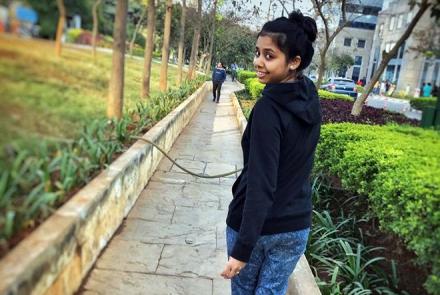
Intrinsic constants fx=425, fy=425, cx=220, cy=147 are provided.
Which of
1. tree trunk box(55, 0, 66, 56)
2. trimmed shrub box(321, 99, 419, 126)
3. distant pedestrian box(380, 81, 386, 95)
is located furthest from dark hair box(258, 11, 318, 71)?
distant pedestrian box(380, 81, 386, 95)

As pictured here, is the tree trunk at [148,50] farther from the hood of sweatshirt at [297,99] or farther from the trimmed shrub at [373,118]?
the hood of sweatshirt at [297,99]

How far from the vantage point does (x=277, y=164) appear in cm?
171

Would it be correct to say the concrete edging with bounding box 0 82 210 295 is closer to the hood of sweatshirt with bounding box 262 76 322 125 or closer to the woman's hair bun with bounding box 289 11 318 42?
the hood of sweatshirt with bounding box 262 76 322 125

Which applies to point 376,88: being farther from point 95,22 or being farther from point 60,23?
point 60,23

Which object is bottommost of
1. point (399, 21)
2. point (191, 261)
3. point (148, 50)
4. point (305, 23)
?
point (191, 261)

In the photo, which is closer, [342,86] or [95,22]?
[95,22]

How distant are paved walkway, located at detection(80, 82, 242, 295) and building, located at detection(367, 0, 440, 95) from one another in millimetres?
2105

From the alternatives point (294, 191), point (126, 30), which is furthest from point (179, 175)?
point (294, 191)

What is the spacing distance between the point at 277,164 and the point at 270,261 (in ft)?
1.73

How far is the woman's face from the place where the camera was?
1786 mm

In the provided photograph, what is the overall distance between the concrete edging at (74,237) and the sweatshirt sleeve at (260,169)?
3.54 feet

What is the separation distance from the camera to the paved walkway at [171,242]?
10.2 feet

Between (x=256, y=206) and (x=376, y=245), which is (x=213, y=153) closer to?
(x=376, y=245)

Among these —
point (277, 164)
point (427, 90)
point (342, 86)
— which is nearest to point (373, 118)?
point (427, 90)
